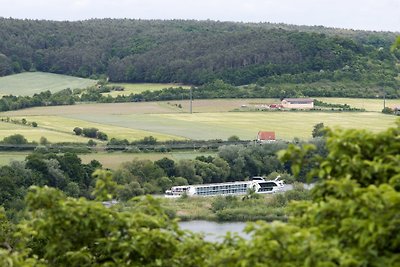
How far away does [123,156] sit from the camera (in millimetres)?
41969

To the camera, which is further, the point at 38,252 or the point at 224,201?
the point at 224,201

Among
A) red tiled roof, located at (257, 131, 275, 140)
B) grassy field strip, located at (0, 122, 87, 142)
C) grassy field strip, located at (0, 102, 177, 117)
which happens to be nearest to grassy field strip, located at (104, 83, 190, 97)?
grassy field strip, located at (0, 102, 177, 117)

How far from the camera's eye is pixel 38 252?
11.3m

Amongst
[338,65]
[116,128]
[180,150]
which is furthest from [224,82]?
[180,150]

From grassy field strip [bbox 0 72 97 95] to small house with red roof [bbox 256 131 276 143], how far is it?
2406 cm

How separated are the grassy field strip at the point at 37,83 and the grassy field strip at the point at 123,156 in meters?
25.4

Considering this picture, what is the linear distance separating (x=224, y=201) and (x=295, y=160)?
26.9 meters

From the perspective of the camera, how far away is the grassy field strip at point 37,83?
6984cm

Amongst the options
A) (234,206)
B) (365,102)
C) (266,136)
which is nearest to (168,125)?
(266,136)

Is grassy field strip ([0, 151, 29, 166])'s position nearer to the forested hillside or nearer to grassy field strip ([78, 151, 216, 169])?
grassy field strip ([78, 151, 216, 169])

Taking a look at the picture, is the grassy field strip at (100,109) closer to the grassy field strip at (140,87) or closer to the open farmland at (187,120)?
the open farmland at (187,120)

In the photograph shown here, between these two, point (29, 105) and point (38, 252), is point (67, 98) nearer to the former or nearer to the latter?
point (29, 105)

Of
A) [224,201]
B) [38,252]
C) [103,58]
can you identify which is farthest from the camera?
[103,58]

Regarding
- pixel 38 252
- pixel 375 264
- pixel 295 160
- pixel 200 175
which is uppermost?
pixel 295 160
